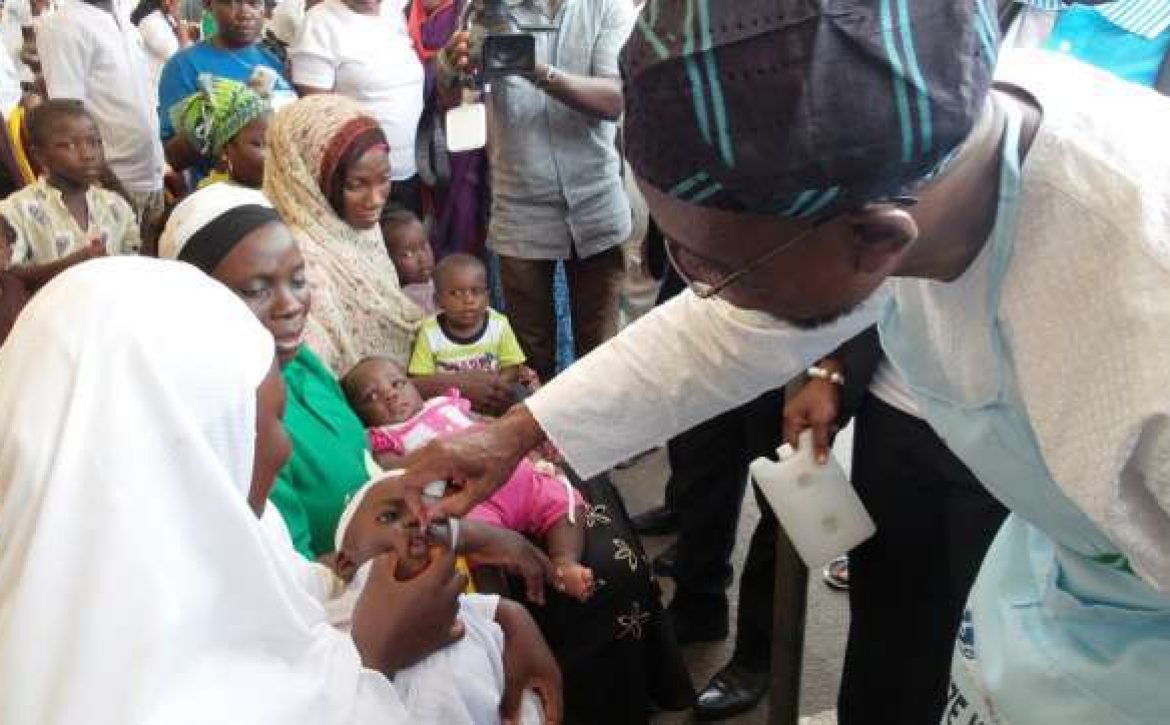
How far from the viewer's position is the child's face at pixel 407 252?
291 centimetres

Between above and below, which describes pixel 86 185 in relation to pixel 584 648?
above

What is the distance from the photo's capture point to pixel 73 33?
370 centimetres

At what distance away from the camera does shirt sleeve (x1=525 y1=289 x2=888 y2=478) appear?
4.32 ft

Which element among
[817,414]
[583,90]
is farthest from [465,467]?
[583,90]

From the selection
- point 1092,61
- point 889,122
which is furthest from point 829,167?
point 1092,61

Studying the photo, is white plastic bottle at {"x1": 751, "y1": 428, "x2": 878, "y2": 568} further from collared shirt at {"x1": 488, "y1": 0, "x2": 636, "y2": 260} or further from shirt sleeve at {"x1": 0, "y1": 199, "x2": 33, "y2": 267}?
shirt sleeve at {"x1": 0, "y1": 199, "x2": 33, "y2": 267}

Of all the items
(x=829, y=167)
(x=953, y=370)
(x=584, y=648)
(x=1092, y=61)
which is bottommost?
(x=584, y=648)

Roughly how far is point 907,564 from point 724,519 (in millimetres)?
728

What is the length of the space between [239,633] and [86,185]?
2.65 metres

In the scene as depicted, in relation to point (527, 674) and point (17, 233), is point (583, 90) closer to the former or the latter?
point (527, 674)

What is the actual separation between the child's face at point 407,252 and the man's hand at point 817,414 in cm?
149

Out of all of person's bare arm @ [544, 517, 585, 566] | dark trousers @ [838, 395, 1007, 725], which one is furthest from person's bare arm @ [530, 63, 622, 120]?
dark trousers @ [838, 395, 1007, 725]

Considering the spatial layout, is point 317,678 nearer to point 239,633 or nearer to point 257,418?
point 239,633

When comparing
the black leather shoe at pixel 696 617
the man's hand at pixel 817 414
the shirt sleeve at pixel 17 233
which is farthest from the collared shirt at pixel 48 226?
the man's hand at pixel 817 414
